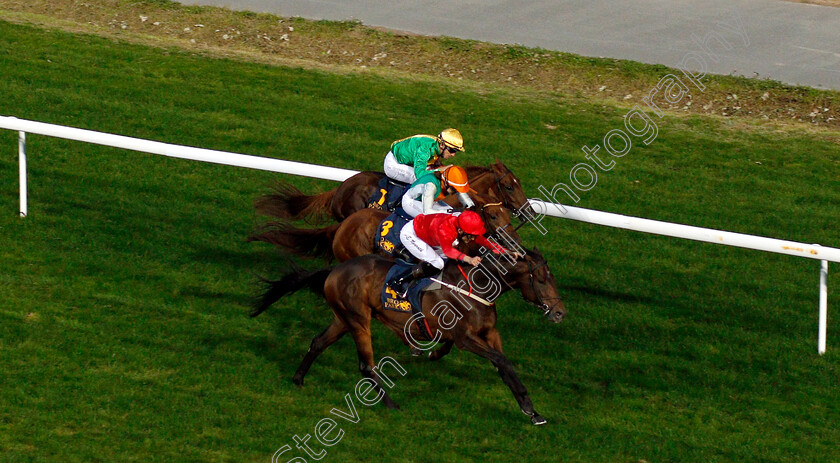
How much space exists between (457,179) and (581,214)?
125 centimetres

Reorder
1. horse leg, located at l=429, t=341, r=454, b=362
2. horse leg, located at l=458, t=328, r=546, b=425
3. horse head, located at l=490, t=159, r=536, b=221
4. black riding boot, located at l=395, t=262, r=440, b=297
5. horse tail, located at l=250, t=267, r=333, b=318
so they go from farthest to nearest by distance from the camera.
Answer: horse head, located at l=490, t=159, r=536, b=221 → horse leg, located at l=429, t=341, r=454, b=362 → horse tail, located at l=250, t=267, r=333, b=318 → black riding boot, located at l=395, t=262, r=440, b=297 → horse leg, located at l=458, t=328, r=546, b=425

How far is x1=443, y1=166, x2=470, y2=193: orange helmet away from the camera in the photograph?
784 cm

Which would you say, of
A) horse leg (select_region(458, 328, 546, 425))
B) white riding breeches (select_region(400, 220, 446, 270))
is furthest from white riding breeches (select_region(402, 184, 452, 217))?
horse leg (select_region(458, 328, 546, 425))

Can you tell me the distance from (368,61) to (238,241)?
17.0 ft

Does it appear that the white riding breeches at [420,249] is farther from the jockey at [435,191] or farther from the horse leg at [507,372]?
the horse leg at [507,372]

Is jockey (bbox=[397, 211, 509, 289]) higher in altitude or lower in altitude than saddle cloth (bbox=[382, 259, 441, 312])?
higher

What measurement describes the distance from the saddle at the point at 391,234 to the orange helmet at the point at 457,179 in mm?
426

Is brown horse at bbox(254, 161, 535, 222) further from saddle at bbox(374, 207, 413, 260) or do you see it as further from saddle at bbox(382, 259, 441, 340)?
saddle at bbox(382, 259, 441, 340)

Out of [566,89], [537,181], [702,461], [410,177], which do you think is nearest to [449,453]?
[702,461]

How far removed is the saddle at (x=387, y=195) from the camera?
8.38 metres

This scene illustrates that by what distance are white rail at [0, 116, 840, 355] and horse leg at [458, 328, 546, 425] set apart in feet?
6.09

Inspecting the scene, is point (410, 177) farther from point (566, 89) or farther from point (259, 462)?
point (566, 89)

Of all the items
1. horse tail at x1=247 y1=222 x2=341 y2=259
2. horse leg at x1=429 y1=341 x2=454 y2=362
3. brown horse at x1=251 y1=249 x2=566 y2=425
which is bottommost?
horse leg at x1=429 y1=341 x2=454 y2=362

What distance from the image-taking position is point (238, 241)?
370 inches
